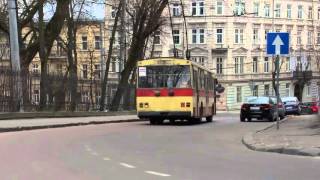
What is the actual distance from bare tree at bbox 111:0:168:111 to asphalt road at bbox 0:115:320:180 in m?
24.3

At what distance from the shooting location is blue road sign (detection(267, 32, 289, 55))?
21250 millimetres

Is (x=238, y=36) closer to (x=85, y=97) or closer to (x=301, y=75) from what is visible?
(x=301, y=75)

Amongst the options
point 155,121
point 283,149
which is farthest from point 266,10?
point 283,149

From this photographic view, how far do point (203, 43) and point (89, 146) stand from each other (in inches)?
2934

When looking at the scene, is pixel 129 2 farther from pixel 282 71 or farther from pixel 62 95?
pixel 282 71

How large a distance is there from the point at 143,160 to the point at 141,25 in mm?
31184

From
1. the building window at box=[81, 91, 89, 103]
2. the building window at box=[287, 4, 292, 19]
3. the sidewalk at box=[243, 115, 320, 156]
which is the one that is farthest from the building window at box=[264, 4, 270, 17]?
the sidewalk at box=[243, 115, 320, 156]

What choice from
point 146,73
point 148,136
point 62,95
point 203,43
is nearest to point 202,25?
point 203,43

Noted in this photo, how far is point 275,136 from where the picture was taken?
1939 centimetres

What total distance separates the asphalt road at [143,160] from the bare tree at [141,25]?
2426 centimetres

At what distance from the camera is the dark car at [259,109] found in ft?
119

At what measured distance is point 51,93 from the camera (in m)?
34.8

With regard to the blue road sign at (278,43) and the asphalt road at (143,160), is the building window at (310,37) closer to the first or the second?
the blue road sign at (278,43)

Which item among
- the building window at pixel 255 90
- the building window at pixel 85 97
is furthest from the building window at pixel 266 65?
the building window at pixel 85 97
